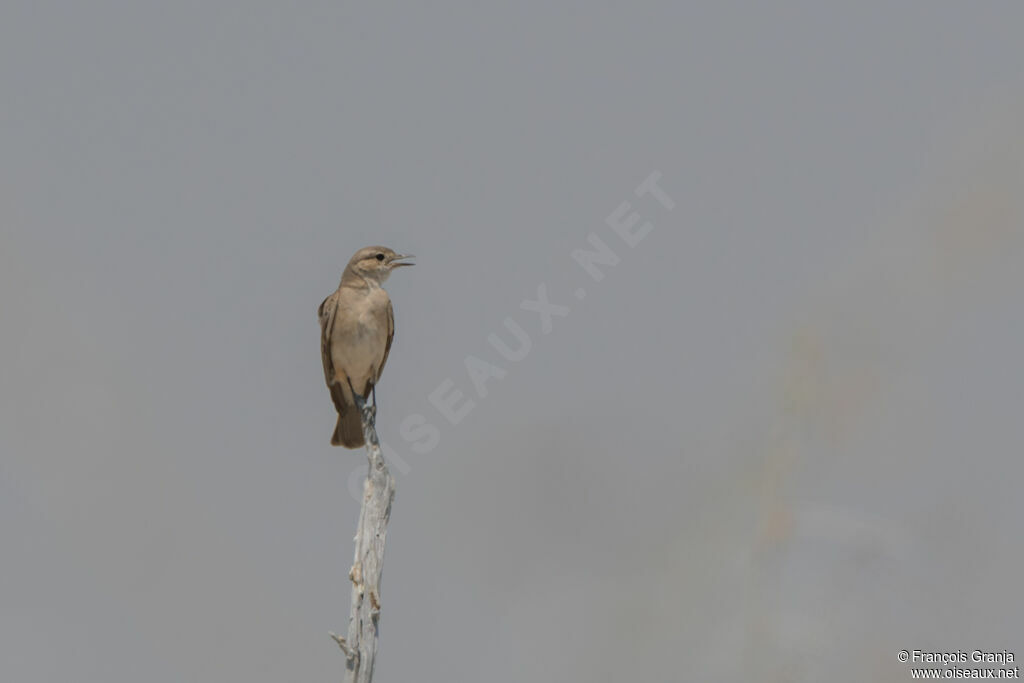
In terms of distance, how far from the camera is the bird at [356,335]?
11.1m

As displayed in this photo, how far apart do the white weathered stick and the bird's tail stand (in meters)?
2.06

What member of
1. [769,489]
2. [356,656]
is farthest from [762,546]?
[356,656]

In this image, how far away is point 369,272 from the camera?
1143 centimetres

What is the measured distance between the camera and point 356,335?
1115cm

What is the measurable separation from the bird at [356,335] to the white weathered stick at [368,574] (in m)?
2.16

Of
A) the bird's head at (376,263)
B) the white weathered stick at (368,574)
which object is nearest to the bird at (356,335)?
the bird's head at (376,263)

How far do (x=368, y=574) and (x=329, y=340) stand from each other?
3571mm

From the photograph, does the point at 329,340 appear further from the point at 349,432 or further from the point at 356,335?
the point at 349,432

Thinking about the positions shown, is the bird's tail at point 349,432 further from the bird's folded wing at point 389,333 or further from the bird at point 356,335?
A: the bird's folded wing at point 389,333

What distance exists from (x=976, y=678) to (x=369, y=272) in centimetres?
664

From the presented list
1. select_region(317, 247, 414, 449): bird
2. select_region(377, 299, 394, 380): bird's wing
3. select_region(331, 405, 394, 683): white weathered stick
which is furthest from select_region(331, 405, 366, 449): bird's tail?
select_region(331, 405, 394, 683): white weathered stick

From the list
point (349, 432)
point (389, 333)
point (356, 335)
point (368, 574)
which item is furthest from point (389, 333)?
point (368, 574)

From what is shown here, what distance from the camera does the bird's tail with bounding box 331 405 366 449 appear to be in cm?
1109

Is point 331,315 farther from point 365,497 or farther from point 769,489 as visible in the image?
point 769,489
